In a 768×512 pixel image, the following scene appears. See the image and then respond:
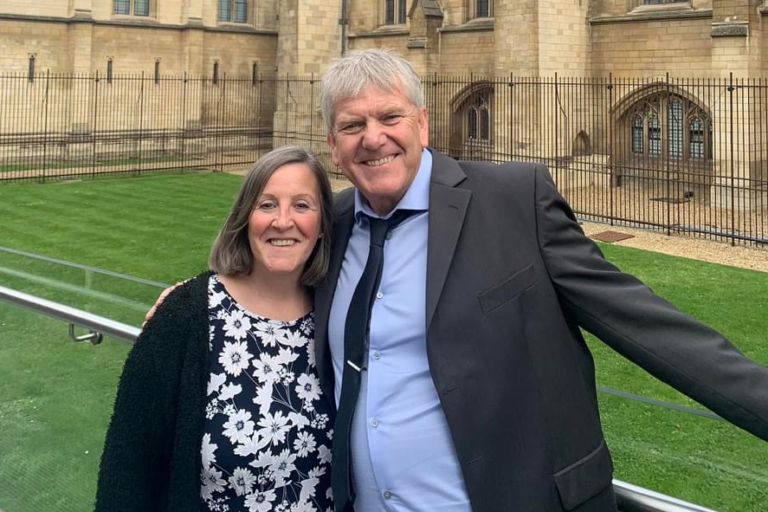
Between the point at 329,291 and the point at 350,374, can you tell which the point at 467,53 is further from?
the point at 350,374

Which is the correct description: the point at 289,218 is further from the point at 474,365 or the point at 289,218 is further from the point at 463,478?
the point at 463,478

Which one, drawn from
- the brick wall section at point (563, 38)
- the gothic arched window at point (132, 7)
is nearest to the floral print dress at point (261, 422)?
the brick wall section at point (563, 38)

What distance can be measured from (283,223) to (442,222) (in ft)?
1.42

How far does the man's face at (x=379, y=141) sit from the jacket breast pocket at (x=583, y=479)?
79 cm

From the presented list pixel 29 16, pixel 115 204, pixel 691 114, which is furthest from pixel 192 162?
pixel 691 114

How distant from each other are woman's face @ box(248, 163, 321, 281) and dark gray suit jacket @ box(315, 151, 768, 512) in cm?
38

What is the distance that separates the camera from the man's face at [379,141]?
180 centimetres

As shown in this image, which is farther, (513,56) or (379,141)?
(513,56)

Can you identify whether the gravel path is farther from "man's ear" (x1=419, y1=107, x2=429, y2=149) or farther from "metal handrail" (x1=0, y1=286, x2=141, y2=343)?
"metal handrail" (x1=0, y1=286, x2=141, y2=343)

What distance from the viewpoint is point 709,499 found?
189 centimetres

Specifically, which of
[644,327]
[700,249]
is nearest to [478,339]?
[644,327]

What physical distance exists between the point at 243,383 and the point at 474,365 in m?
0.62

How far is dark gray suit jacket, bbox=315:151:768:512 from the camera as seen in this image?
5.31 ft

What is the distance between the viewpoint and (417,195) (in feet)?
6.10
